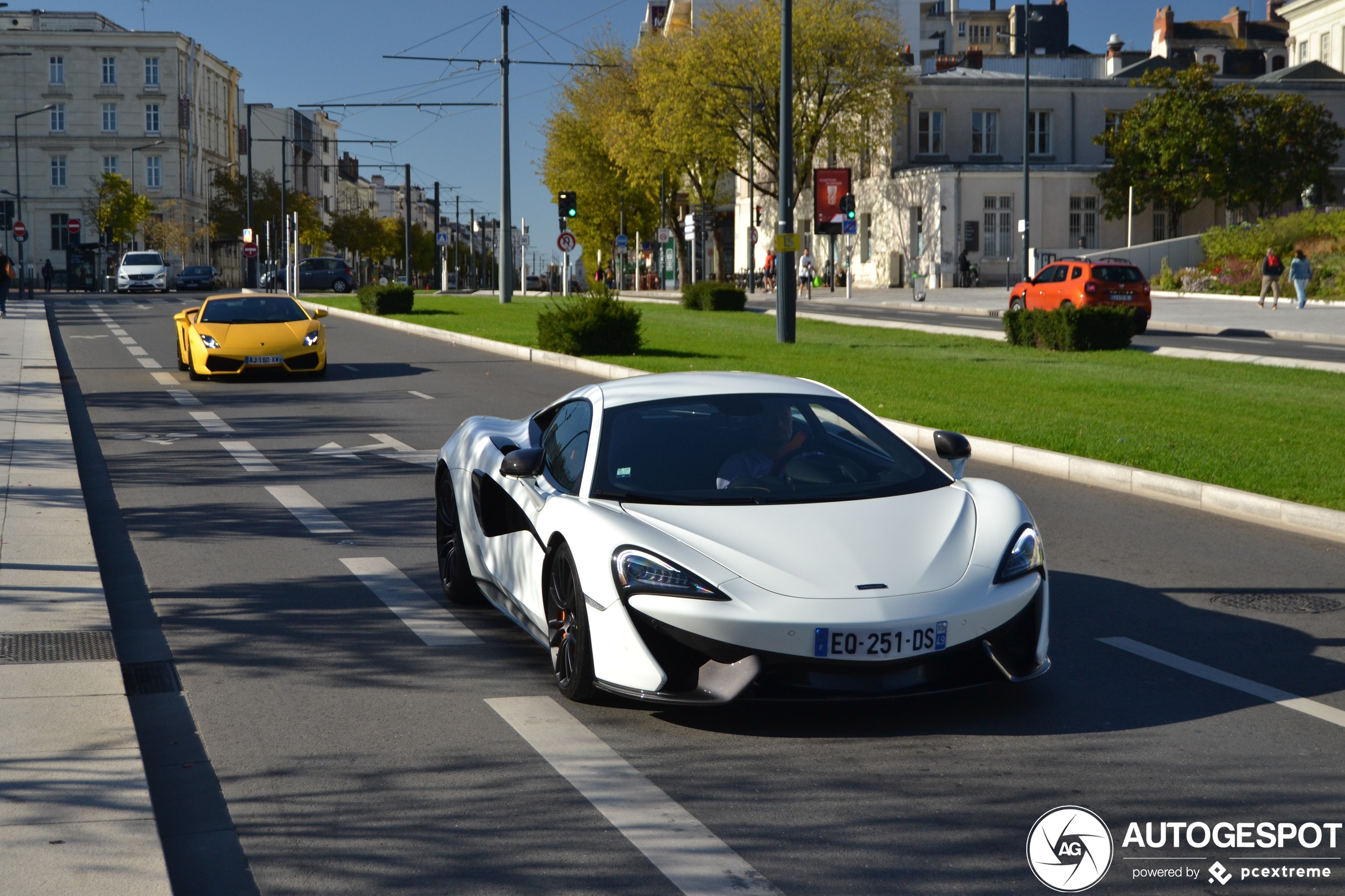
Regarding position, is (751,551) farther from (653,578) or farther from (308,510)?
(308,510)

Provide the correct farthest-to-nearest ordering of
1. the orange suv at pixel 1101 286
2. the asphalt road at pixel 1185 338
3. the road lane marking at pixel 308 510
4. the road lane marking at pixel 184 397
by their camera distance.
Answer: the orange suv at pixel 1101 286 → the asphalt road at pixel 1185 338 → the road lane marking at pixel 184 397 → the road lane marking at pixel 308 510

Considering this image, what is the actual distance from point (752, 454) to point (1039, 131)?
Answer: 64680 millimetres

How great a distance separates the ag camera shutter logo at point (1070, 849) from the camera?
389cm

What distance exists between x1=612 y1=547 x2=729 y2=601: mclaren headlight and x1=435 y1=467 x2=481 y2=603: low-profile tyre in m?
2.07

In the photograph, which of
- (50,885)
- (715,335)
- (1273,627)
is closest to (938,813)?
(50,885)

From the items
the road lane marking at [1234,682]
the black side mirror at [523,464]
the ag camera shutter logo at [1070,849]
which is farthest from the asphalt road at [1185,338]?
the ag camera shutter logo at [1070,849]

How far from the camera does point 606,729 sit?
528cm

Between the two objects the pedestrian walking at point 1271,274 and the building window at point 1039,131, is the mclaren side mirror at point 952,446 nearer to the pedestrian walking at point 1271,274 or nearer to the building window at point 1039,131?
the pedestrian walking at point 1271,274

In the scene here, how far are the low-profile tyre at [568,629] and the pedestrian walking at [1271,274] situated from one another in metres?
39.0

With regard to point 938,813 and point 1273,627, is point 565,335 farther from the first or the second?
point 938,813

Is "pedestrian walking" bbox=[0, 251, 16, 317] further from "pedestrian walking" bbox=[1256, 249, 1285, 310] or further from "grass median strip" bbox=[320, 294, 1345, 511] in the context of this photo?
"pedestrian walking" bbox=[1256, 249, 1285, 310]

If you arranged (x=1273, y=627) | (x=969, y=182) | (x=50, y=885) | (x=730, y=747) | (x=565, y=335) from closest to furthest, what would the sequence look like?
(x=50, y=885) → (x=730, y=747) → (x=1273, y=627) → (x=565, y=335) → (x=969, y=182)

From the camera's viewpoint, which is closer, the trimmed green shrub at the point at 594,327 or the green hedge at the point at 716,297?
the trimmed green shrub at the point at 594,327

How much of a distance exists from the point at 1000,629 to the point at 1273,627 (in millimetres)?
2305
